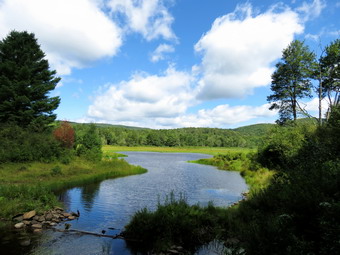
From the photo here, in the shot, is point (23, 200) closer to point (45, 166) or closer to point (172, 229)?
point (172, 229)

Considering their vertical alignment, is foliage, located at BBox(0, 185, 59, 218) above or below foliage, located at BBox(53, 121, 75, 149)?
below

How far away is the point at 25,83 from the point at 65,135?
9209mm

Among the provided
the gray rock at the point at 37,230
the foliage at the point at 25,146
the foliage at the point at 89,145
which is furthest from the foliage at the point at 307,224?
the foliage at the point at 89,145

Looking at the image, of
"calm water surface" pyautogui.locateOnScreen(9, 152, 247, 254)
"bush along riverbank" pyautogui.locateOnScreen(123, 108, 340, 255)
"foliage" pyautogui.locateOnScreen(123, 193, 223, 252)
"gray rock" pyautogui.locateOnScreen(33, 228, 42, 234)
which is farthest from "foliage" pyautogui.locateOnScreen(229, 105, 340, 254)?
"gray rock" pyautogui.locateOnScreen(33, 228, 42, 234)

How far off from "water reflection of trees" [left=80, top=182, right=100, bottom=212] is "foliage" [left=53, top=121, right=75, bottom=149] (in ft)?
33.8

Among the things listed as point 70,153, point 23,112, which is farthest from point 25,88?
point 70,153

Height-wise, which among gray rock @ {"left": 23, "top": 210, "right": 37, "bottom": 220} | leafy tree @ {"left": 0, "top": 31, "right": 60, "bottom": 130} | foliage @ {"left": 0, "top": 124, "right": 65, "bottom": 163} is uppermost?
leafy tree @ {"left": 0, "top": 31, "right": 60, "bottom": 130}

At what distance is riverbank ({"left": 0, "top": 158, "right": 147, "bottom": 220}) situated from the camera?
14.7 m

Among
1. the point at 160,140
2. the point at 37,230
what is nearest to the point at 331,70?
the point at 37,230

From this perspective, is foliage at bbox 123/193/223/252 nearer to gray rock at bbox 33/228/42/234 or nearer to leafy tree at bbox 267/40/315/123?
gray rock at bbox 33/228/42/234

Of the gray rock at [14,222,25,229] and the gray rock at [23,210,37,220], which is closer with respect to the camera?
the gray rock at [14,222,25,229]

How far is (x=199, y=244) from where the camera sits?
10.7 meters

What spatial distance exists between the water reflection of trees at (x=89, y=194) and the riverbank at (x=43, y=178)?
1.67 metres

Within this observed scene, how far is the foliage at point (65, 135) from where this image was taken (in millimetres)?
33375
